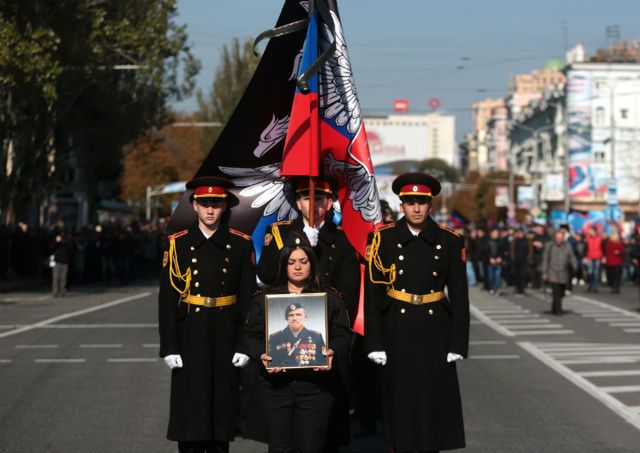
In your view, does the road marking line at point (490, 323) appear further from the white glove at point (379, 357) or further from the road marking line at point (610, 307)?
the white glove at point (379, 357)

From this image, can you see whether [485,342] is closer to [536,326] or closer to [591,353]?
[591,353]

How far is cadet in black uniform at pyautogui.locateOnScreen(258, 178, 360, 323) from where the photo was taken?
27.4 ft

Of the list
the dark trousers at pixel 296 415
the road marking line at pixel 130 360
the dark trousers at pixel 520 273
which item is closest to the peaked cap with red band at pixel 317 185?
the dark trousers at pixel 296 415

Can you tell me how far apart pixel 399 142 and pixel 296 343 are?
120m

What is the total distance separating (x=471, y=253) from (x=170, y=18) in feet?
40.2

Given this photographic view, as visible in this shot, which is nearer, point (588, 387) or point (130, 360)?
point (588, 387)

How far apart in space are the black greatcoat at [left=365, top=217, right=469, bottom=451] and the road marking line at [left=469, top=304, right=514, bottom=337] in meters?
12.3

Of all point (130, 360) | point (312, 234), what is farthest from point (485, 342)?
A: point (312, 234)

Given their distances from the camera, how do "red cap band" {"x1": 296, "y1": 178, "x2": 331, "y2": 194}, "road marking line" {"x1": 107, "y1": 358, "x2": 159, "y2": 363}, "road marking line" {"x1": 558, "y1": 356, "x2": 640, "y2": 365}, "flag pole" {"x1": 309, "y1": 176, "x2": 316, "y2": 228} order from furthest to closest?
→ "road marking line" {"x1": 558, "y1": 356, "x2": 640, "y2": 365}
"road marking line" {"x1": 107, "y1": 358, "x2": 159, "y2": 363}
"red cap band" {"x1": 296, "y1": 178, "x2": 331, "y2": 194}
"flag pole" {"x1": 309, "y1": 176, "x2": 316, "y2": 228}

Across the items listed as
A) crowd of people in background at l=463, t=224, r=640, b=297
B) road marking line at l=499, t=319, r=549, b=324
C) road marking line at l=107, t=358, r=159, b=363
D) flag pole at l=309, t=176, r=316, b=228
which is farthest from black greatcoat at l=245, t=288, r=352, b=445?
crowd of people in background at l=463, t=224, r=640, b=297

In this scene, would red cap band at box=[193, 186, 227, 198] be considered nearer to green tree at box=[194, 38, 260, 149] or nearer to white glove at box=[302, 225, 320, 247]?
white glove at box=[302, 225, 320, 247]

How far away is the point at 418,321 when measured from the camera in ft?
25.0

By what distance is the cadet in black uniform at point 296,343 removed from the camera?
686 centimetres

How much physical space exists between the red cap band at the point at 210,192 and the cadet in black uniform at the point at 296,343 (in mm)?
1175
